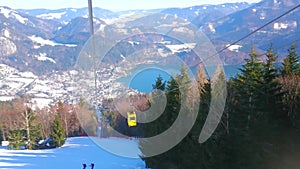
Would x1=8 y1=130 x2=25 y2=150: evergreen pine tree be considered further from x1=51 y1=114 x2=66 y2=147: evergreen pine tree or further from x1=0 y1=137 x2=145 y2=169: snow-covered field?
x1=0 y1=137 x2=145 y2=169: snow-covered field

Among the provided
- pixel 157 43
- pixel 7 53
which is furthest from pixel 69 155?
pixel 7 53

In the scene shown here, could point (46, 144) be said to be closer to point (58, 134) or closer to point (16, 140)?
point (58, 134)

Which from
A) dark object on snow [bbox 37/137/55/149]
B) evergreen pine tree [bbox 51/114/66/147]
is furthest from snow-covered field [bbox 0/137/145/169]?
dark object on snow [bbox 37/137/55/149]

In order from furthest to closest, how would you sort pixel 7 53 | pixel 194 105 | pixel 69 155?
pixel 7 53 < pixel 69 155 < pixel 194 105

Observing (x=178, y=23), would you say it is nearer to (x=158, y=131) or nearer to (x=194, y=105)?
(x=158, y=131)

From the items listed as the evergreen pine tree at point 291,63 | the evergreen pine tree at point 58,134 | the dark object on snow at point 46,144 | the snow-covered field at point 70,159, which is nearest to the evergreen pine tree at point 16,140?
the dark object on snow at point 46,144

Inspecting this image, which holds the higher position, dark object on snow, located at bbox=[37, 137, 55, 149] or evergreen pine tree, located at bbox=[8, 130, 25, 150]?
evergreen pine tree, located at bbox=[8, 130, 25, 150]

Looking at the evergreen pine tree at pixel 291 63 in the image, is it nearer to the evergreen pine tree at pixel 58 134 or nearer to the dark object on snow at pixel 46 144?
the evergreen pine tree at pixel 58 134

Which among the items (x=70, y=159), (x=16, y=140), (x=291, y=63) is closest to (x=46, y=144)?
(x=16, y=140)
